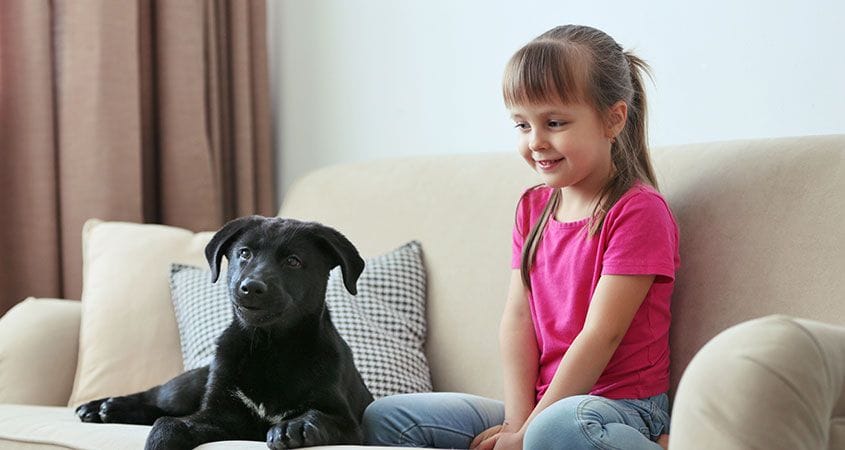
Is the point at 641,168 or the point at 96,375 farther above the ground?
the point at 641,168

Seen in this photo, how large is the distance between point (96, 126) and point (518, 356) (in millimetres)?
1531

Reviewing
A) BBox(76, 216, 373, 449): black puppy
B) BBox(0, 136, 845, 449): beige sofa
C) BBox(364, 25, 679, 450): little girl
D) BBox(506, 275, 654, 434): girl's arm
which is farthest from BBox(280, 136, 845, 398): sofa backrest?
BBox(76, 216, 373, 449): black puppy

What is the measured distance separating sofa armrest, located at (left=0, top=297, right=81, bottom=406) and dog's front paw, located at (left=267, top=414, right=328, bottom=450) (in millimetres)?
980

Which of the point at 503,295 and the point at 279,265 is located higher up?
the point at 279,265

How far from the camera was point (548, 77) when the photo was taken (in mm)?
1776

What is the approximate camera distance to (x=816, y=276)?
176 centimetres

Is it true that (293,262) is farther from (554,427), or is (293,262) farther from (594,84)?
(594,84)

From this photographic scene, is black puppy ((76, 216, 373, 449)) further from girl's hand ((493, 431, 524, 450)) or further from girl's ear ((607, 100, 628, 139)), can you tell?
girl's ear ((607, 100, 628, 139))

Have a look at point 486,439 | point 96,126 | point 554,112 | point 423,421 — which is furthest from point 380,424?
point 96,126

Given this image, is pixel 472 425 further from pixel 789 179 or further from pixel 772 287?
pixel 789 179

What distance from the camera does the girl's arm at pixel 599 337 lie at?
1.72m

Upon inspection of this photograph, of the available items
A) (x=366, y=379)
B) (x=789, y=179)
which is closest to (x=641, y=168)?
(x=789, y=179)

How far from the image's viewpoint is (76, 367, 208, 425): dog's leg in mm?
1863

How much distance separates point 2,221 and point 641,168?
1828 mm
